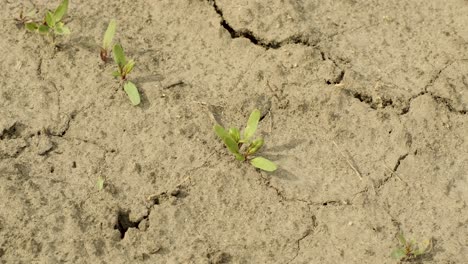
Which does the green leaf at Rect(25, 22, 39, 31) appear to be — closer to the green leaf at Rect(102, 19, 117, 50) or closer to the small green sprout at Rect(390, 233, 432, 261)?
the green leaf at Rect(102, 19, 117, 50)

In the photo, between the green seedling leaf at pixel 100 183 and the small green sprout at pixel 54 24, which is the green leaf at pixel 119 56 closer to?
the small green sprout at pixel 54 24

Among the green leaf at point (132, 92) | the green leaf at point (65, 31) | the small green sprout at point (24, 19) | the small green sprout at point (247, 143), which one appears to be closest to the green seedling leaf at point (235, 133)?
the small green sprout at point (247, 143)

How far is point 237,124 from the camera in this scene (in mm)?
3105

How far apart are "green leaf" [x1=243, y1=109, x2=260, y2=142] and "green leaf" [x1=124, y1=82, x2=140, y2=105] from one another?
0.51 m

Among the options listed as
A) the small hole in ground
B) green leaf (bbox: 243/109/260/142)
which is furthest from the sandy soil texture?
green leaf (bbox: 243/109/260/142)

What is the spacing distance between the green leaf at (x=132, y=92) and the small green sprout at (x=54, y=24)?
0.39m

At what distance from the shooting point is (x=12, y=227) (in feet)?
8.96

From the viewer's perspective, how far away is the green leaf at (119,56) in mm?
3113

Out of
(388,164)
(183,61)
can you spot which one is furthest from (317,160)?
(183,61)

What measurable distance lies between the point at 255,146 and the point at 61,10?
111 centimetres

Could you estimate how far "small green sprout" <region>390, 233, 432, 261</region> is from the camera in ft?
9.07

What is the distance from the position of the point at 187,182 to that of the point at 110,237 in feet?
1.30

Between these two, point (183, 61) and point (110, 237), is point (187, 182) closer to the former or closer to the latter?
point (110, 237)

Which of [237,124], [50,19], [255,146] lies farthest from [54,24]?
[255,146]
